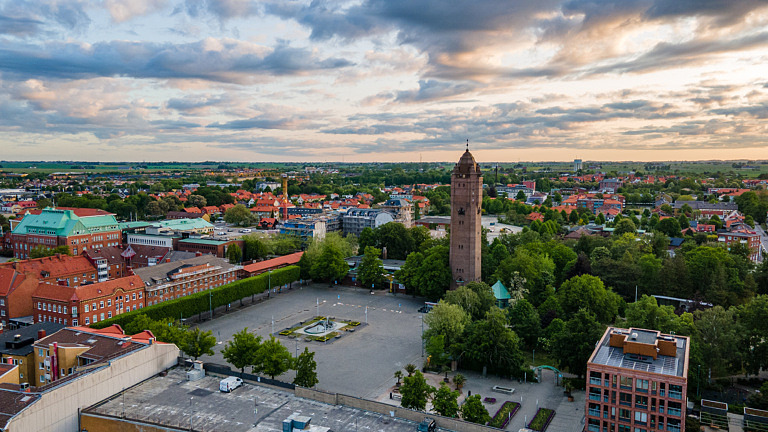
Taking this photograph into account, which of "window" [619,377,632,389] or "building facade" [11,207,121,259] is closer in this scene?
"window" [619,377,632,389]

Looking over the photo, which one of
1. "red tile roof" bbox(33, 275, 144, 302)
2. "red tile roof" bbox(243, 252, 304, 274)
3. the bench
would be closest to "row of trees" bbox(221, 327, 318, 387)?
the bench

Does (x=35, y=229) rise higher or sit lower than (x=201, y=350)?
higher

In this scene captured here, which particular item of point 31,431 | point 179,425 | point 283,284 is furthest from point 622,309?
point 31,431

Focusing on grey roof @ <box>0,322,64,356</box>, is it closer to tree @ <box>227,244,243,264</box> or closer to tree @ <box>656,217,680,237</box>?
tree @ <box>227,244,243,264</box>

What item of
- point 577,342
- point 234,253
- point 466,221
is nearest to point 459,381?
point 577,342

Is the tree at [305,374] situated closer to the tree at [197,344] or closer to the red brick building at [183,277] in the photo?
the tree at [197,344]

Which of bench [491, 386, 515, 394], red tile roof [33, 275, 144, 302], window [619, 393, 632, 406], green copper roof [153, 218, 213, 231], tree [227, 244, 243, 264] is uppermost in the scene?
green copper roof [153, 218, 213, 231]

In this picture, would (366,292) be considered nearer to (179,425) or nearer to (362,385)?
(362,385)
